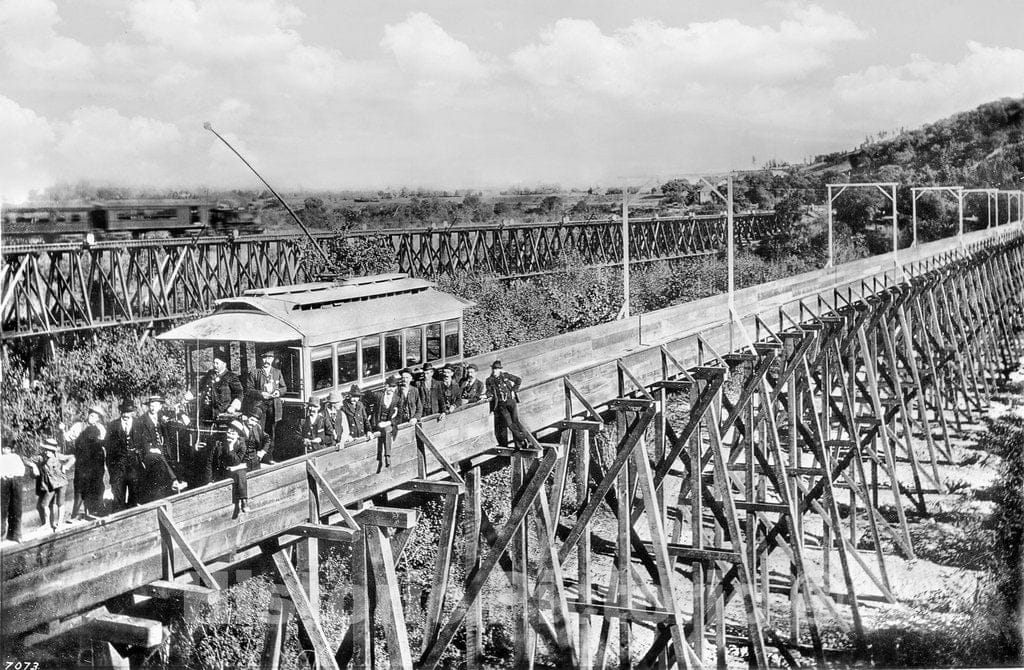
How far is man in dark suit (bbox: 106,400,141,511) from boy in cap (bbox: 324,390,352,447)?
5.19ft

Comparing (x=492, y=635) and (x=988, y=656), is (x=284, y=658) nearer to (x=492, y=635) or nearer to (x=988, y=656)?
(x=492, y=635)

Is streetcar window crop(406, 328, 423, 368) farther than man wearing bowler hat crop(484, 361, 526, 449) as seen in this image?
Yes

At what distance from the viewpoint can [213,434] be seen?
9.45m

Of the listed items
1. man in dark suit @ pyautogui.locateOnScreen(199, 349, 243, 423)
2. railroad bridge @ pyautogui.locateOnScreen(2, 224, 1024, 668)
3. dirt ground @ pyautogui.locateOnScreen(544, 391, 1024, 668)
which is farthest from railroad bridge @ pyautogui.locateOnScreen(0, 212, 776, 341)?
dirt ground @ pyautogui.locateOnScreen(544, 391, 1024, 668)

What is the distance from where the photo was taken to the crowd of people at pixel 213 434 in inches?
338

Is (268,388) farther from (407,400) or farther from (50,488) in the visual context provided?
(50,488)

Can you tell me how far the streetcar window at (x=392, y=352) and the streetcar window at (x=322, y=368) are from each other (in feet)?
3.21

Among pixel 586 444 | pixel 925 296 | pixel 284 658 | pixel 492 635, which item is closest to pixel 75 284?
pixel 284 658

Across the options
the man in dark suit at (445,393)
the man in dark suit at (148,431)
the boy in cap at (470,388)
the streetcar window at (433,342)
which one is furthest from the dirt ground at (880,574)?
the man in dark suit at (148,431)

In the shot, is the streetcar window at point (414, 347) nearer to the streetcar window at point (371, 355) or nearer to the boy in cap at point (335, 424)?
the streetcar window at point (371, 355)

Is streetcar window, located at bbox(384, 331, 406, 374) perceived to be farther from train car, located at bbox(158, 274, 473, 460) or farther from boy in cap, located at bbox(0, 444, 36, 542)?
boy in cap, located at bbox(0, 444, 36, 542)

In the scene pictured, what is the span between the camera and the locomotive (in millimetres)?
10398

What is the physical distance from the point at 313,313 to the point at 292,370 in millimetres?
558

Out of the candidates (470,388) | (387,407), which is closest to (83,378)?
(387,407)
